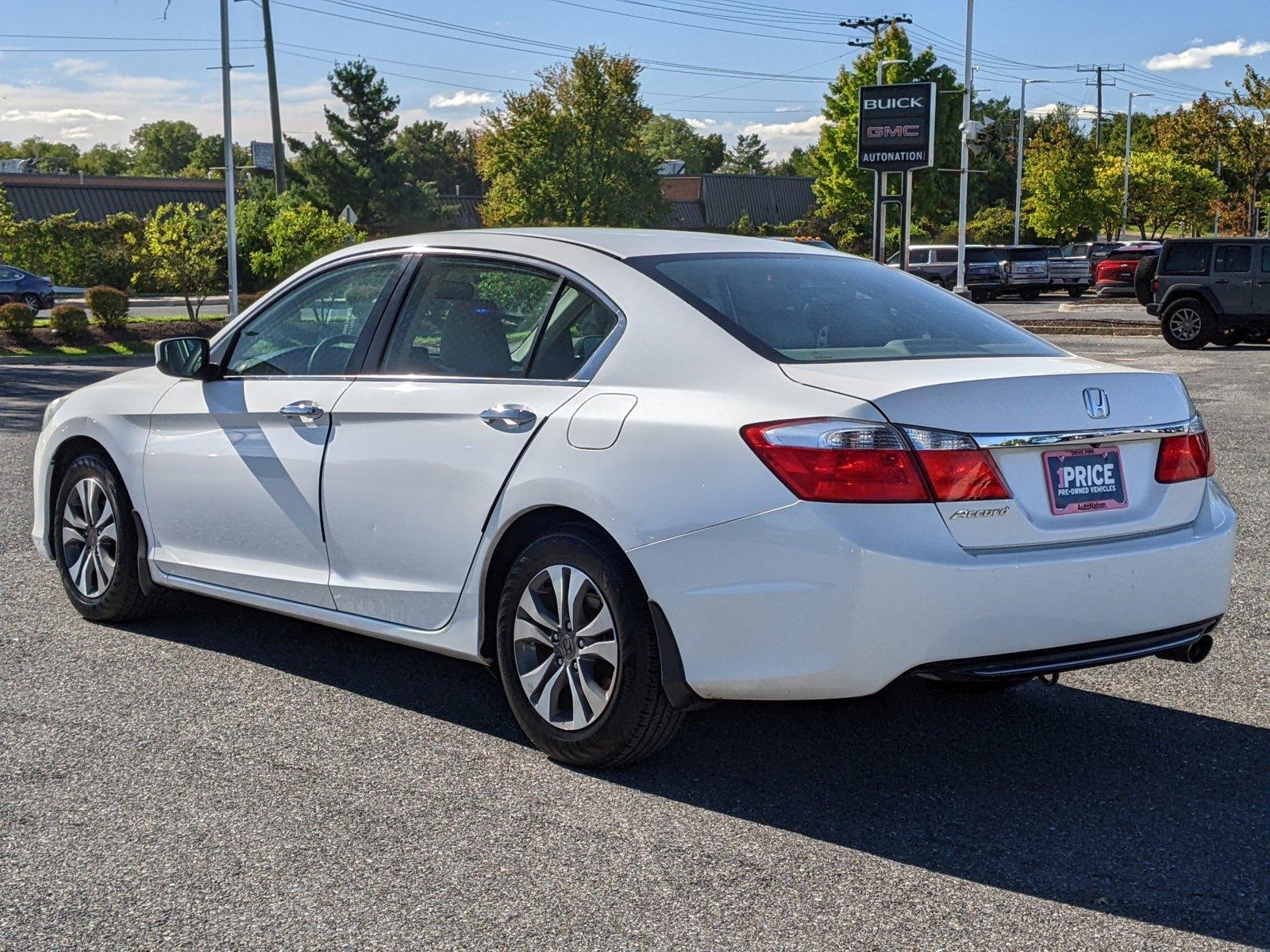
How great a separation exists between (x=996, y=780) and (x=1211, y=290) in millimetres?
22889

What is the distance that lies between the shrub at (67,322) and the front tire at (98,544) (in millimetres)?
26263

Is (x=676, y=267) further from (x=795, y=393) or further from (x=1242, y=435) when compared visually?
(x=1242, y=435)

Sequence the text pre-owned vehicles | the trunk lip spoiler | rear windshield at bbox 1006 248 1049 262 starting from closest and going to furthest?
the trunk lip spoiler, the text pre-owned vehicles, rear windshield at bbox 1006 248 1049 262

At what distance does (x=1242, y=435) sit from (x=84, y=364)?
20.9 metres

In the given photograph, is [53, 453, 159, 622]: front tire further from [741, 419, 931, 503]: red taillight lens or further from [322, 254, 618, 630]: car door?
[741, 419, 931, 503]: red taillight lens

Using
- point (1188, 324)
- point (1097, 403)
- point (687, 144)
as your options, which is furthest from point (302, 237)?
point (687, 144)

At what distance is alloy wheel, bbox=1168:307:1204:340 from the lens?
83.8 ft

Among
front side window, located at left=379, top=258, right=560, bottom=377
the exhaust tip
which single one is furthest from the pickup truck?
the exhaust tip

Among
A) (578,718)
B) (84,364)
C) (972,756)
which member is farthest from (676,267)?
(84,364)

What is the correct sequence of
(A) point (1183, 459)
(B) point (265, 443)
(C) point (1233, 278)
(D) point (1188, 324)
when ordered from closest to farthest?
(A) point (1183, 459) → (B) point (265, 443) → (C) point (1233, 278) → (D) point (1188, 324)

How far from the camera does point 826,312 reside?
15.6 feet

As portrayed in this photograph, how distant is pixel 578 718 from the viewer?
4.49 meters

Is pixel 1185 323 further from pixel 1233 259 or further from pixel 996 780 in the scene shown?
pixel 996 780

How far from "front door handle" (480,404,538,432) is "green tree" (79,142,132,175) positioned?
183 meters
